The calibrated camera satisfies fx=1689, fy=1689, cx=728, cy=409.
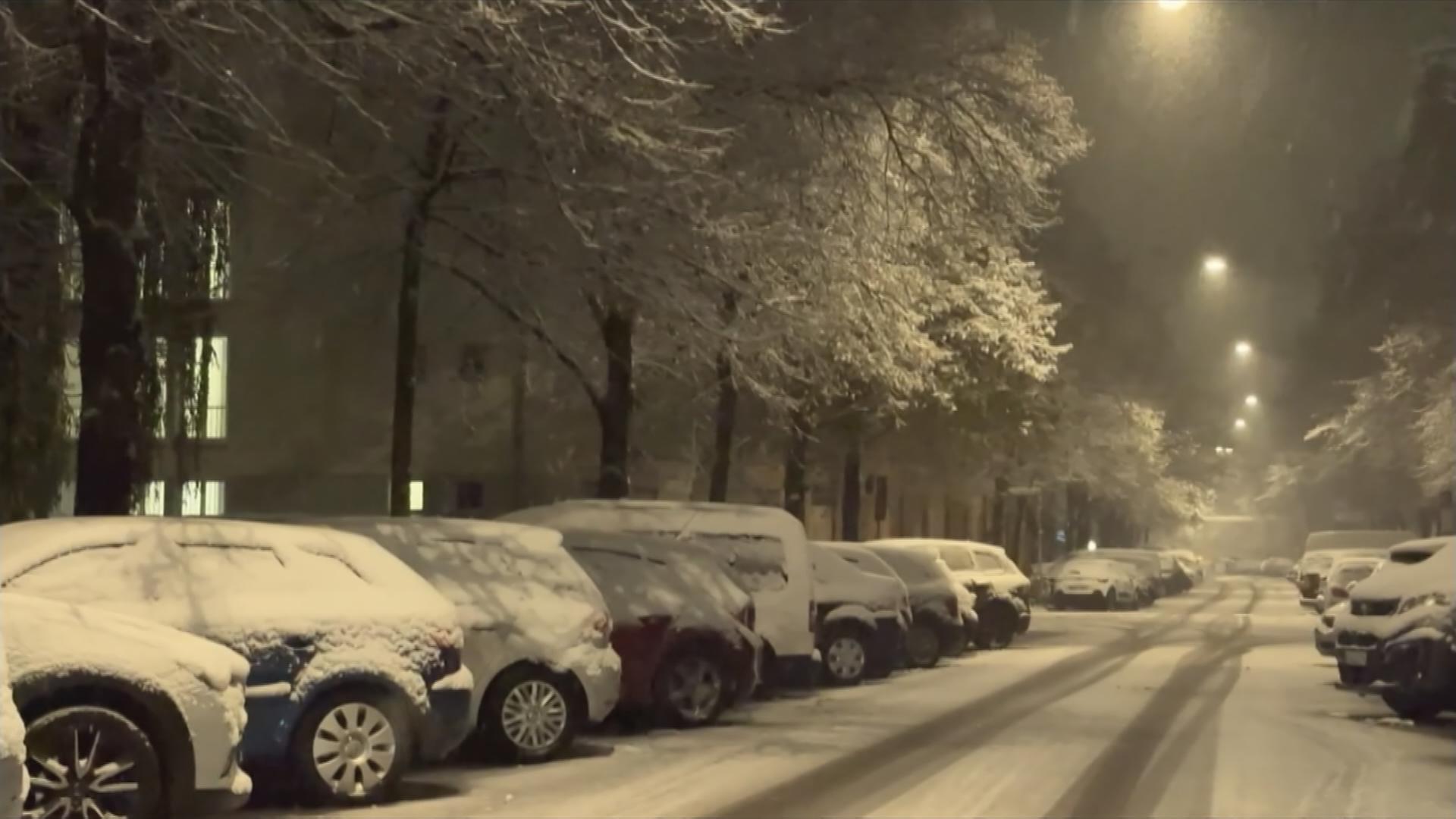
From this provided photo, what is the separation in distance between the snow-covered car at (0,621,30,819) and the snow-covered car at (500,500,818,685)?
1081cm

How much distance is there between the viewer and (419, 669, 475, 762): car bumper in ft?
35.4

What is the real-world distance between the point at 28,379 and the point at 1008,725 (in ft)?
32.0

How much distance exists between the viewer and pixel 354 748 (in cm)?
1042

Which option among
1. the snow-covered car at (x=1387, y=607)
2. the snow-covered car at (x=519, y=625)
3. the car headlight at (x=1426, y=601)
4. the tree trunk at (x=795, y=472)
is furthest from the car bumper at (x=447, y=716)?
the tree trunk at (x=795, y=472)

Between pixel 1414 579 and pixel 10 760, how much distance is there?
14.2 metres

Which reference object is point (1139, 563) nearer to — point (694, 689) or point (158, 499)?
point (158, 499)

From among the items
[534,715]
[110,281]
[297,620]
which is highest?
[110,281]

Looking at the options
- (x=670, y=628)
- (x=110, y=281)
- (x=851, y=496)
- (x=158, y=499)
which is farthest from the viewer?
(x=851, y=496)

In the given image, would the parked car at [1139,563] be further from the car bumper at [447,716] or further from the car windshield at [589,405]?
the car bumper at [447,716]

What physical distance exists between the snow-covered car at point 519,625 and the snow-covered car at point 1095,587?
33.0m

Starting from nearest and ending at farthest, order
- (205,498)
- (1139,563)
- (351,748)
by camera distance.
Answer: (351,748), (205,498), (1139,563)

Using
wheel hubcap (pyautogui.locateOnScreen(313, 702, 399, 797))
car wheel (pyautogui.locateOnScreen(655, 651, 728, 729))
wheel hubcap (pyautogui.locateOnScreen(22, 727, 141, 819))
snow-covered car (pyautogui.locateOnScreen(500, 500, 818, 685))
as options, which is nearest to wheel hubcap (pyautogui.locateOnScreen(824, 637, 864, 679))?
snow-covered car (pyautogui.locateOnScreen(500, 500, 818, 685))

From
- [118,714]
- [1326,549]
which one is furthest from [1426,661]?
[1326,549]

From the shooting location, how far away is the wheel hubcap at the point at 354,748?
10.3 metres
